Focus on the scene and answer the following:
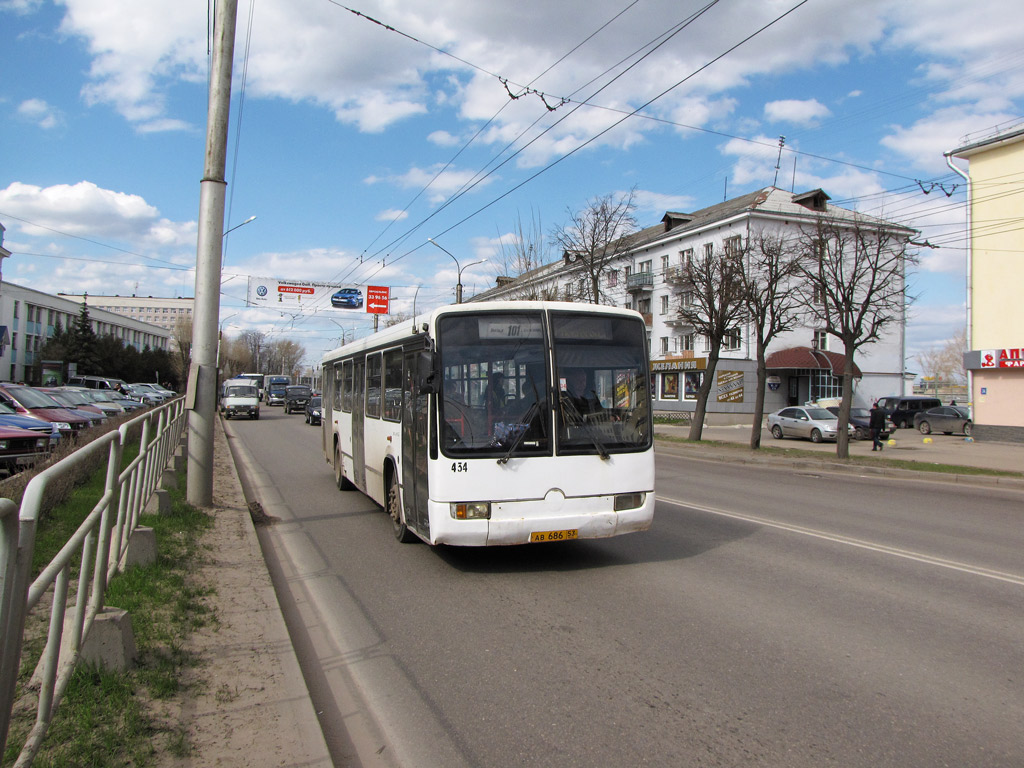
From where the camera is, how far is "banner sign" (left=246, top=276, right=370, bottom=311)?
134 feet

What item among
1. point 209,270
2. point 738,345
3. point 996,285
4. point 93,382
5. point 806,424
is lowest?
point 806,424

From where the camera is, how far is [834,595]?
597 cm

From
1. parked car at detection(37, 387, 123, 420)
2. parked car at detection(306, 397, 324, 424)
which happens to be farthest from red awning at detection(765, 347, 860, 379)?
parked car at detection(37, 387, 123, 420)

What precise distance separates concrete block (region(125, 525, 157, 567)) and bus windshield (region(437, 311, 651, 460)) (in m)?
2.51

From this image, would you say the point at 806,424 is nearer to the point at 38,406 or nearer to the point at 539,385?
the point at 539,385

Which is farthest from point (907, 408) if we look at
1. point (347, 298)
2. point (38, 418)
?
point (38, 418)

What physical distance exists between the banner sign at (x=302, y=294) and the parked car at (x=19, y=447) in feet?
97.1

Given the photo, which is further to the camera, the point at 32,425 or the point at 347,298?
the point at 347,298

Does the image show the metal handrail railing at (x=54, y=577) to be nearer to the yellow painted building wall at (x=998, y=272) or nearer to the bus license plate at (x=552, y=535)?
the bus license plate at (x=552, y=535)

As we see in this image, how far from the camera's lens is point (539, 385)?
6633 mm

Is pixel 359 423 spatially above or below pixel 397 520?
above

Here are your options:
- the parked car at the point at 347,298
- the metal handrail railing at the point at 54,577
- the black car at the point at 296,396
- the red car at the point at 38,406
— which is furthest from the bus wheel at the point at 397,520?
the black car at the point at 296,396

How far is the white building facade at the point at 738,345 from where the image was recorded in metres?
44.2

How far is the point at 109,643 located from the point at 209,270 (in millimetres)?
6509
